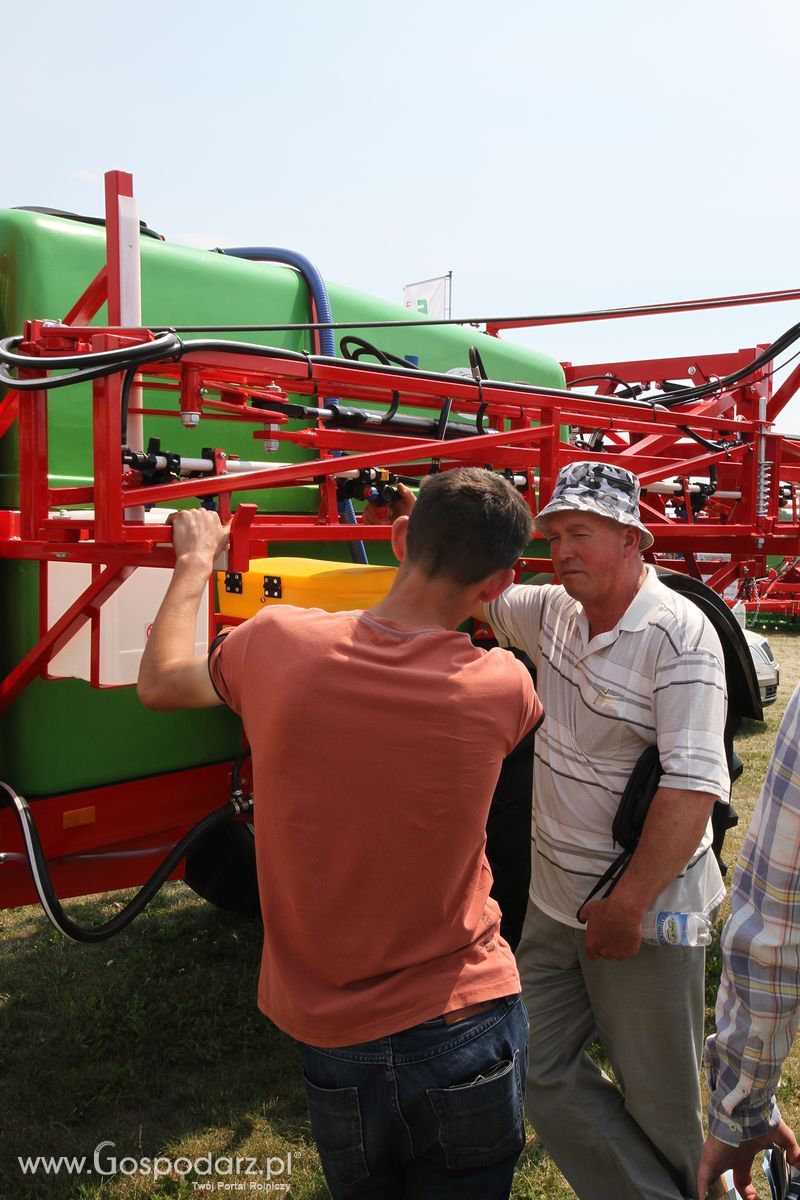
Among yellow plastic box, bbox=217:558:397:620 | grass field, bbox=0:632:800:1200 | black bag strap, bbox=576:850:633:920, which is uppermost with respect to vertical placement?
yellow plastic box, bbox=217:558:397:620

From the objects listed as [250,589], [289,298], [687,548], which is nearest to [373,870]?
[250,589]

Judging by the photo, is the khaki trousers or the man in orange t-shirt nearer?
the man in orange t-shirt

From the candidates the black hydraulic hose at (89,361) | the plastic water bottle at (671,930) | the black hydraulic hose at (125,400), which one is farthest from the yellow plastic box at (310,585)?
the plastic water bottle at (671,930)

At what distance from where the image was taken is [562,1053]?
2367 millimetres

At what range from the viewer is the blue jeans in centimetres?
149

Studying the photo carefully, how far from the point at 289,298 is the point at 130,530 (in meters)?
1.37

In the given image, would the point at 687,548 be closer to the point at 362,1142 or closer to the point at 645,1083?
the point at 645,1083

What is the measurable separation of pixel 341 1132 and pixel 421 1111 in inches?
5.0

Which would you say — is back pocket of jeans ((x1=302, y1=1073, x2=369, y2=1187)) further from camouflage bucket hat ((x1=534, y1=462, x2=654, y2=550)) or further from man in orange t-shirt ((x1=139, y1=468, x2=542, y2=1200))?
camouflage bucket hat ((x1=534, y1=462, x2=654, y2=550))

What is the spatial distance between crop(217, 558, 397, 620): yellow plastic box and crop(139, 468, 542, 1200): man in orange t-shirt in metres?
0.93

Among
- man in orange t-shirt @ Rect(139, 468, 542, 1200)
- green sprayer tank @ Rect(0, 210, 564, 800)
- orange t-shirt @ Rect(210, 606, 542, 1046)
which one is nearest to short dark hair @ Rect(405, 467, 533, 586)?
man in orange t-shirt @ Rect(139, 468, 542, 1200)

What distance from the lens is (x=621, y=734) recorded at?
226 cm

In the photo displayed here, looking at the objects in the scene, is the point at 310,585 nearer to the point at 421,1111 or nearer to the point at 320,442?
the point at 320,442

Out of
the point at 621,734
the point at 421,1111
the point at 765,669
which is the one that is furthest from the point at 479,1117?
the point at 765,669
